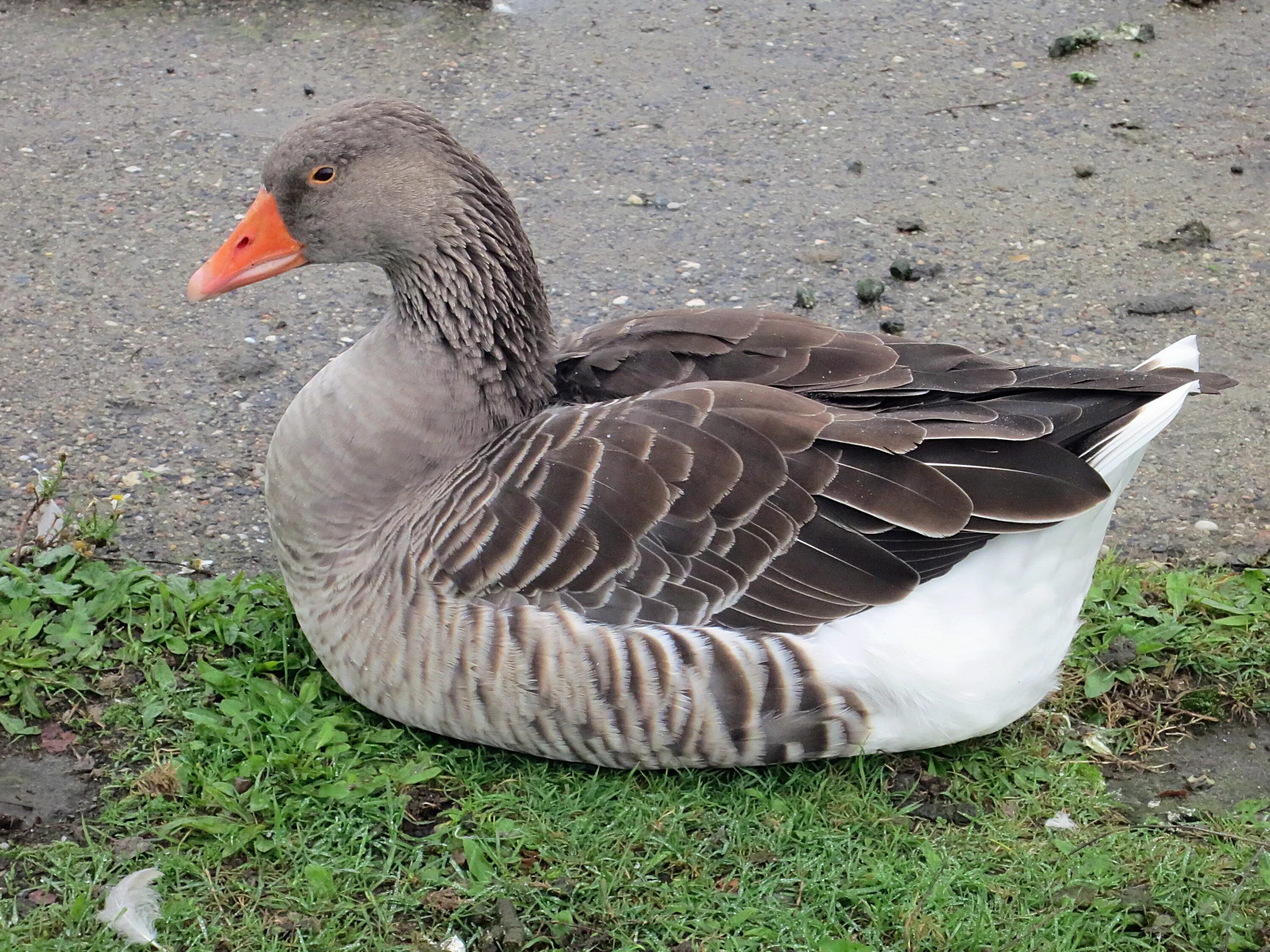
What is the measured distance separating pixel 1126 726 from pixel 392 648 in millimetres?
1913

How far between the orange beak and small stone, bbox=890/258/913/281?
2832mm

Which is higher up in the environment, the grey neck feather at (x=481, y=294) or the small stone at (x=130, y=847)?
the grey neck feather at (x=481, y=294)

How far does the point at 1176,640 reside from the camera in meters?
3.63

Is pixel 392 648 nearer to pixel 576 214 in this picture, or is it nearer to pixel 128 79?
pixel 576 214

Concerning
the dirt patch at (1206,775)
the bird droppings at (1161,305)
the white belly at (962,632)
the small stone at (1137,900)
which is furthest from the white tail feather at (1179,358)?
the bird droppings at (1161,305)

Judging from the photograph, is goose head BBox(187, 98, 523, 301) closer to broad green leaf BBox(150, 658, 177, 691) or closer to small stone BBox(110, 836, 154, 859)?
broad green leaf BBox(150, 658, 177, 691)

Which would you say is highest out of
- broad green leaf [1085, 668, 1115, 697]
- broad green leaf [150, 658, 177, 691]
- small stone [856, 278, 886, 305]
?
small stone [856, 278, 886, 305]

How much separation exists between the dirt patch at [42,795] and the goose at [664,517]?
67 centimetres

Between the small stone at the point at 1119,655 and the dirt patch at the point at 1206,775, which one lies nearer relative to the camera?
the dirt patch at the point at 1206,775

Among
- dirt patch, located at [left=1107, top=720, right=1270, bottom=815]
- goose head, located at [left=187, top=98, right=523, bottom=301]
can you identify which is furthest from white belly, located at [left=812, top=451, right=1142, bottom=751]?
goose head, located at [left=187, top=98, right=523, bottom=301]

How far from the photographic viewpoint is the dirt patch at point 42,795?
3043 mm

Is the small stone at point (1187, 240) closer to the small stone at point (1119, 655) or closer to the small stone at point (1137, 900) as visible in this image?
the small stone at point (1119, 655)

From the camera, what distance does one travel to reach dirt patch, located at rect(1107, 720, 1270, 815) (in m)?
3.22

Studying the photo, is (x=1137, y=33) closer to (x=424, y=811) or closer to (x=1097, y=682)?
(x=1097, y=682)
